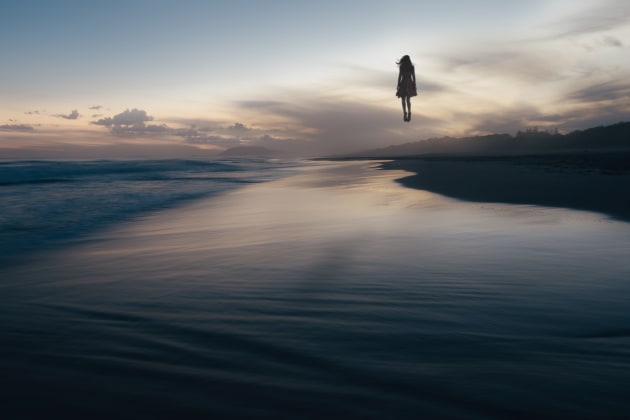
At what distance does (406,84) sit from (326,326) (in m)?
5.72

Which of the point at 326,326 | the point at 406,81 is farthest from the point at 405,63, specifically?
the point at 326,326

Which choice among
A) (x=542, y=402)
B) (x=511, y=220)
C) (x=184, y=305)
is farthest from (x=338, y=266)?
(x=511, y=220)

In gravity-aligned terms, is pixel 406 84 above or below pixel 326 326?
above

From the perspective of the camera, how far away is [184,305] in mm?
2570

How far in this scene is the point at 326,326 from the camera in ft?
7.15

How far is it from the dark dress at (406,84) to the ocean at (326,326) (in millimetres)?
2989

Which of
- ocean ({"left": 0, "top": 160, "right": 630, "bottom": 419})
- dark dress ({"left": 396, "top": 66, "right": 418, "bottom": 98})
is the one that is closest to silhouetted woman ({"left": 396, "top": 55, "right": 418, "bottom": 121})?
dark dress ({"left": 396, "top": 66, "right": 418, "bottom": 98})

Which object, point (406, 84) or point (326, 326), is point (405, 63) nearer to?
point (406, 84)

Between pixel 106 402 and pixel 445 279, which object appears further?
pixel 445 279

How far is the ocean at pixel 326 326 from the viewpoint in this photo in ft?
4.91

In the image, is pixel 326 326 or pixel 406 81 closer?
pixel 326 326

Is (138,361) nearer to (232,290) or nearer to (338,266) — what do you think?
(232,290)

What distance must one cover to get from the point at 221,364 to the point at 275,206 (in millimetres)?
6312

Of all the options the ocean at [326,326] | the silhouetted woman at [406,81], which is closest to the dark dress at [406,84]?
the silhouetted woman at [406,81]
